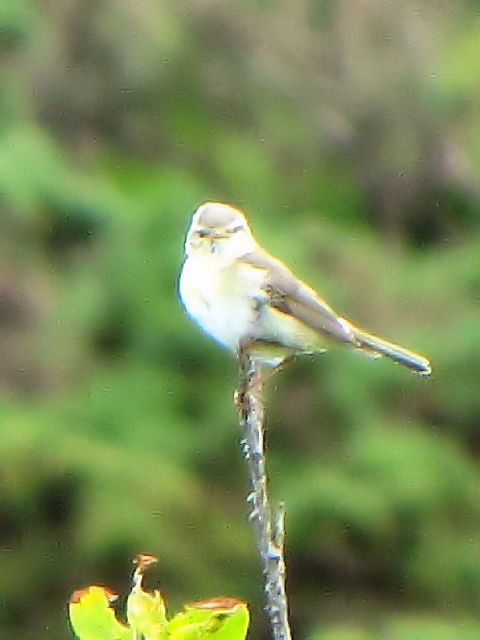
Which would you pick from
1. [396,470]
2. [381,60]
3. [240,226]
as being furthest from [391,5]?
[240,226]

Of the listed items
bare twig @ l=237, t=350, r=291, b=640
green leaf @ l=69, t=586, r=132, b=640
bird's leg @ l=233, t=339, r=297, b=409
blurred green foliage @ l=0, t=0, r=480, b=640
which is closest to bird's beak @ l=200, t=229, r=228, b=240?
bird's leg @ l=233, t=339, r=297, b=409

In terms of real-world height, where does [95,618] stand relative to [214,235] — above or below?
below

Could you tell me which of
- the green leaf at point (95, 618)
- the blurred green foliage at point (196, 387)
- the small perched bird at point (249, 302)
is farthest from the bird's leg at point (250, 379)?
the blurred green foliage at point (196, 387)

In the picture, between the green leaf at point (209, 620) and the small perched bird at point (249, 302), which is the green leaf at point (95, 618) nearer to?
the green leaf at point (209, 620)

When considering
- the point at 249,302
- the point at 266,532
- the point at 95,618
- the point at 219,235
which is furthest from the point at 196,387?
the point at 95,618

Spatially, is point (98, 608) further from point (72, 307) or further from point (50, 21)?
point (50, 21)

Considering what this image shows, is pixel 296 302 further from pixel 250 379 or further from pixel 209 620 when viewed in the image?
pixel 209 620
